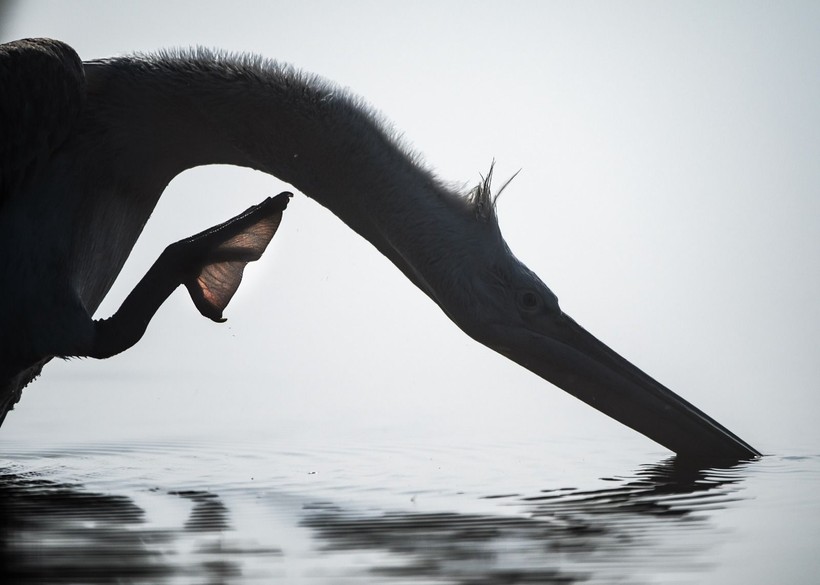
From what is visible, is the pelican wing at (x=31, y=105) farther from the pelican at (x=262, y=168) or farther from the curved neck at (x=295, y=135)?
the curved neck at (x=295, y=135)

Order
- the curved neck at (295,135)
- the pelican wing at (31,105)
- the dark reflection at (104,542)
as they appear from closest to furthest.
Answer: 1. the dark reflection at (104,542)
2. the pelican wing at (31,105)
3. the curved neck at (295,135)

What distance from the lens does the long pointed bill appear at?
16.7 ft

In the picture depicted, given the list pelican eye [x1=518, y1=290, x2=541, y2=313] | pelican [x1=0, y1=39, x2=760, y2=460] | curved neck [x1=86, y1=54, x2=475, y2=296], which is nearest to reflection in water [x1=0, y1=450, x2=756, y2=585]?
pelican [x1=0, y1=39, x2=760, y2=460]

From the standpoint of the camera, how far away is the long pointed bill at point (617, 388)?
5.08m

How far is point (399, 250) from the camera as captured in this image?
507 centimetres

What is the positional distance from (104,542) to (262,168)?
212 cm

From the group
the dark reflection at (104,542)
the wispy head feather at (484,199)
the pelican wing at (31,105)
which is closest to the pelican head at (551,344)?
the wispy head feather at (484,199)

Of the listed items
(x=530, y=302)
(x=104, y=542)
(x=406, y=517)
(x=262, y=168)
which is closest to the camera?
(x=104, y=542)

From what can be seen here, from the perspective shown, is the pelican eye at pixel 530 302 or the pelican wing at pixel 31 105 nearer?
the pelican wing at pixel 31 105

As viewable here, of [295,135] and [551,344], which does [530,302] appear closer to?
[551,344]

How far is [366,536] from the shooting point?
3.91 metres

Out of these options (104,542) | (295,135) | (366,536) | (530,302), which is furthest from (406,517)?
(295,135)

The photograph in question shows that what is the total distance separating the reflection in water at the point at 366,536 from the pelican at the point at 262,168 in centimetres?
55

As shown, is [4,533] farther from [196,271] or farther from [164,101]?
[164,101]
